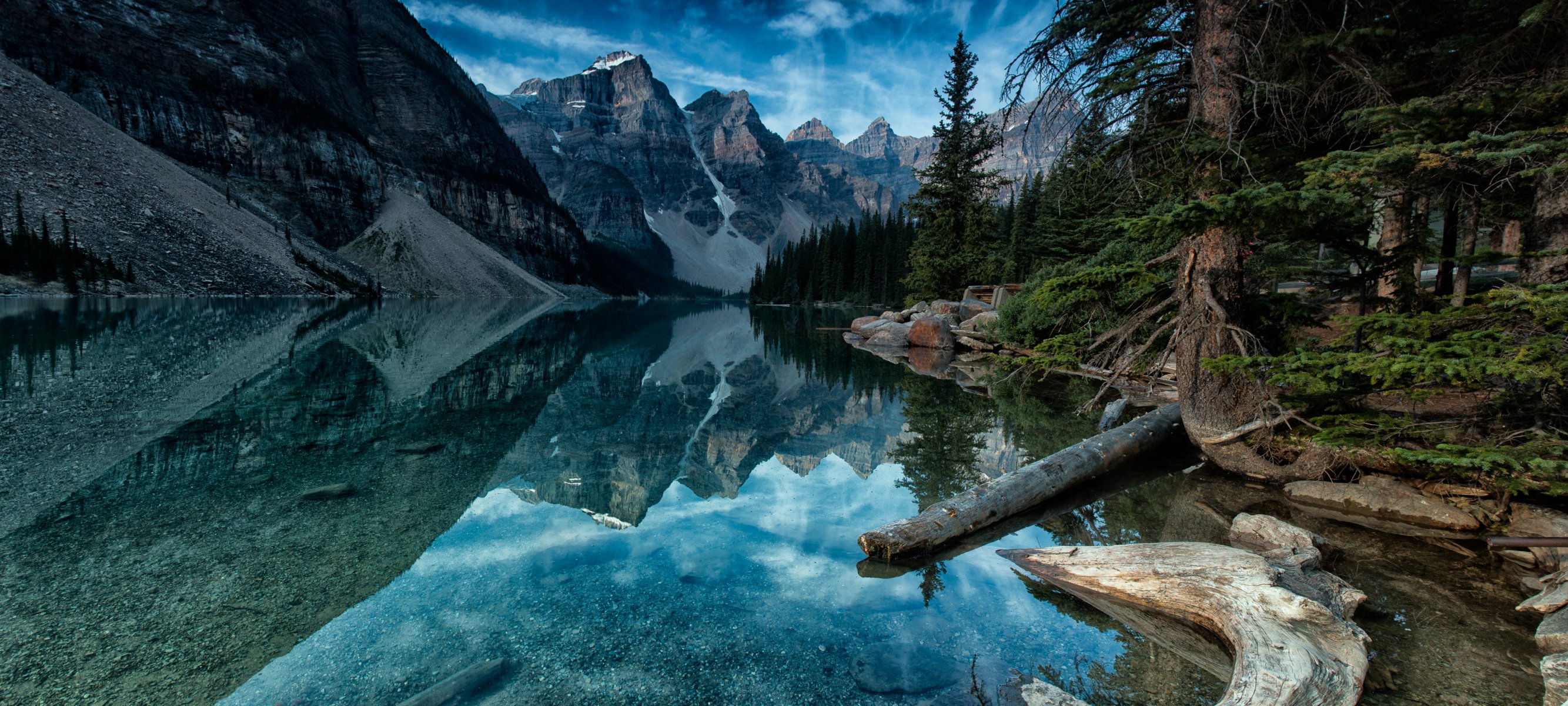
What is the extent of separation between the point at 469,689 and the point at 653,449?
5.51m

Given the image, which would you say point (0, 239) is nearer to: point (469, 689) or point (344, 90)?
point (469, 689)

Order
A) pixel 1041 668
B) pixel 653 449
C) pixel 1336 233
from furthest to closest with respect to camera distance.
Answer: pixel 653 449 → pixel 1336 233 → pixel 1041 668

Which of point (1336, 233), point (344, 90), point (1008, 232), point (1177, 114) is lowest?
point (1336, 233)

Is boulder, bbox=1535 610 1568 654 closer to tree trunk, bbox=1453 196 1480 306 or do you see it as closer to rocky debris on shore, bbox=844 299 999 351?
tree trunk, bbox=1453 196 1480 306

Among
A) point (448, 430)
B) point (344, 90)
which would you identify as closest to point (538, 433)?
point (448, 430)

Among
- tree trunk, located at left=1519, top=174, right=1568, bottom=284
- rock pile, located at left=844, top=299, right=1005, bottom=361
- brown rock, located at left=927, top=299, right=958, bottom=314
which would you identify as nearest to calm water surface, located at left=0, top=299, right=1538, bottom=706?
tree trunk, located at left=1519, top=174, right=1568, bottom=284

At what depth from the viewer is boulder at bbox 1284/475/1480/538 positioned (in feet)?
16.9

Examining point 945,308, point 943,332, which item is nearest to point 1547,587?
point 943,332

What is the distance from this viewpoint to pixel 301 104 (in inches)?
3179

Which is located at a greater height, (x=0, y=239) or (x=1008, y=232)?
(x=1008, y=232)

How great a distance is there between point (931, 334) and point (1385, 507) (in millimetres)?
17837

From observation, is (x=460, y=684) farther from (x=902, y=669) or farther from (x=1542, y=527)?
(x=1542, y=527)

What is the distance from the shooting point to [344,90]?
94688 millimetres

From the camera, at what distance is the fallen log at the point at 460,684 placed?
2908mm
